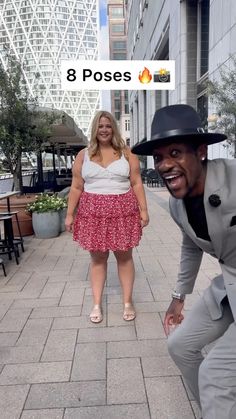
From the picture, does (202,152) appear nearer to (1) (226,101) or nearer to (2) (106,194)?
(2) (106,194)

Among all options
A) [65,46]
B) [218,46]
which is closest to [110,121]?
[218,46]

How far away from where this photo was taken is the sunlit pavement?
8.00 ft

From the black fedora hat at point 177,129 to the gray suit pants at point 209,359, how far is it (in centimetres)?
77

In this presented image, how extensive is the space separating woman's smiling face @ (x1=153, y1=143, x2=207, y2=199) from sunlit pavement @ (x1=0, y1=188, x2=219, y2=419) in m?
1.44

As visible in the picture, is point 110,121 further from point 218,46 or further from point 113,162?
point 218,46

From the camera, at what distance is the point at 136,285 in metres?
4.73

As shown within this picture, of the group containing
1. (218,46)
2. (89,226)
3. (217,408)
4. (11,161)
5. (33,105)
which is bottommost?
(217,408)

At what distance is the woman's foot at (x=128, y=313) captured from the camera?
3693 mm

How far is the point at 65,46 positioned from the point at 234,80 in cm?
12284

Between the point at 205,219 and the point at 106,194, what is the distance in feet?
6.34

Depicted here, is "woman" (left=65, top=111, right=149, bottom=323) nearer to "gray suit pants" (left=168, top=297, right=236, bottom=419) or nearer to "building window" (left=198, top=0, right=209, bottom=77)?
"gray suit pants" (left=168, top=297, right=236, bottom=419)

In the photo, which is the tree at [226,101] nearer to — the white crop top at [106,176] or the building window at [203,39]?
the white crop top at [106,176]

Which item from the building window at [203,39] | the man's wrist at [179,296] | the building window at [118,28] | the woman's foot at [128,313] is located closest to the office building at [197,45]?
the building window at [203,39]

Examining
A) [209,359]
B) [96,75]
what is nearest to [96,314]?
[209,359]
